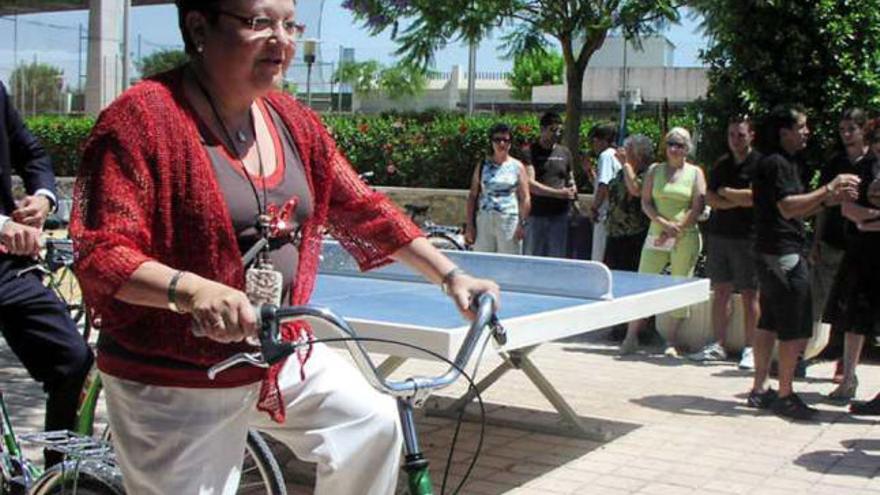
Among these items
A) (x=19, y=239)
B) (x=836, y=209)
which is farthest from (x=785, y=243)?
(x=19, y=239)

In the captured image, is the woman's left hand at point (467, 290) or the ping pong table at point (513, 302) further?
the ping pong table at point (513, 302)

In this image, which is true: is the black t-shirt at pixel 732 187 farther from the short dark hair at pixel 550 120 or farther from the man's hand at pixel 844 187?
the short dark hair at pixel 550 120

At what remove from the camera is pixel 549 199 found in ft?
36.2

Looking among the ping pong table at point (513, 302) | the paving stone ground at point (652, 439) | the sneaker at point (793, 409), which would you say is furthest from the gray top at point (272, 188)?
the sneaker at point (793, 409)

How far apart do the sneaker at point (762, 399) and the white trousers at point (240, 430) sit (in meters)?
5.03

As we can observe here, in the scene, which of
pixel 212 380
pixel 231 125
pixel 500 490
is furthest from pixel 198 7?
pixel 500 490

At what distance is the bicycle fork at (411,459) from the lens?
2666mm

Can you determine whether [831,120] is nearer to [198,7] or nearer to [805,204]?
[805,204]

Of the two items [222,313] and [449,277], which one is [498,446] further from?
[222,313]

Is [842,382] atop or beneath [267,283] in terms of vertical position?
beneath

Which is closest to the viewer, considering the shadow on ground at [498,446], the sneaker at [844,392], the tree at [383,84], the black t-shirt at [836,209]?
the shadow on ground at [498,446]

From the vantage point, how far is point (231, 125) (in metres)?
3.01

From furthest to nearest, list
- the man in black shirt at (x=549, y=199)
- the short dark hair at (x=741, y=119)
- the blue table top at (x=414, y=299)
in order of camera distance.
→ the man in black shirt at (x=549, y=199) < the short dark hair at (x=741, y=119) < the blue table top at (x=414, y=299)

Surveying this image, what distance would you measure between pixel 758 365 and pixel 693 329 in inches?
77.6
